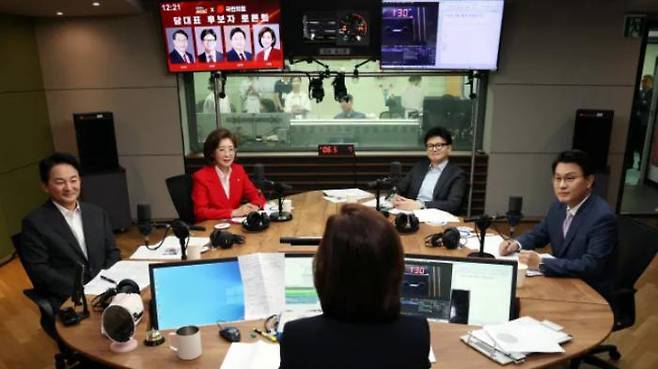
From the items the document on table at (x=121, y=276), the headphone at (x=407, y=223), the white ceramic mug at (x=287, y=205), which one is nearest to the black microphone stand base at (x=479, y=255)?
the headphone at (x=407, y=223)

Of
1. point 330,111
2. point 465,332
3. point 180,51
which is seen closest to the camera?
point 465,332

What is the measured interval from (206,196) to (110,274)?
3.97 feet

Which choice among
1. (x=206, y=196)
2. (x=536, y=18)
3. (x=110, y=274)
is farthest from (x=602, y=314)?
(x=536, y=18)

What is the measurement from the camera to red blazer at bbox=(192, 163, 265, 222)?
3275mm

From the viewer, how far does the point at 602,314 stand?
1.86 metres

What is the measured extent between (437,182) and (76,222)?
2493 millimetres

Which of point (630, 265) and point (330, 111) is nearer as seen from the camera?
point (630, 265)

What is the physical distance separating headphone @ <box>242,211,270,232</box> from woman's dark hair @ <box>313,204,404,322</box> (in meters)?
1.77

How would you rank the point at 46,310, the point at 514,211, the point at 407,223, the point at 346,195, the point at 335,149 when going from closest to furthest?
the point at 46,310 → the point at 514,211 → the point at 407,223 → the point at 346,195 → the point at 335,149

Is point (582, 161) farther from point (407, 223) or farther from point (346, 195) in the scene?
point (346, 195)

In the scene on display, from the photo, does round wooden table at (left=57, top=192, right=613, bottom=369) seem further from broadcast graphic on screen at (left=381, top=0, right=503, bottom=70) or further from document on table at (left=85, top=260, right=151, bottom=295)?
broadcast graphic on screen at (left=381, top=0, right=503, bottom=70)

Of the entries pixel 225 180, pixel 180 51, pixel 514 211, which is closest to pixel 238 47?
pixel 180 51

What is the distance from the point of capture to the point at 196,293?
71.1 inches

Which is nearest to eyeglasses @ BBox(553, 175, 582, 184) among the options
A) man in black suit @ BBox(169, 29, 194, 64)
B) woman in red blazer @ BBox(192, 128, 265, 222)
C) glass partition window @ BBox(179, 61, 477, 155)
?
woman in red blazer @ BBox(192, 128, 265, 222)
